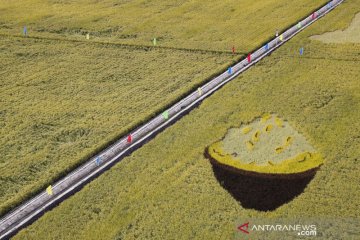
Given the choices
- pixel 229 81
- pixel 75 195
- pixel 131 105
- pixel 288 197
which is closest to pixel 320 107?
pixel 229 81

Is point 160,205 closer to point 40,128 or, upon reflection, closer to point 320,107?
point 40,128

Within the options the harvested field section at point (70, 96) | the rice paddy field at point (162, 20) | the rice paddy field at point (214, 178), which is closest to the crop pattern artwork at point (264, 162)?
the rice paddy field at point (214, 178)

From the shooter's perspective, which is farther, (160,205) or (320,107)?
(320,107)

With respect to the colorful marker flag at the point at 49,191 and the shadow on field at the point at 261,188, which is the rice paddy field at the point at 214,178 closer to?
the shadow on field at the point at 261,188

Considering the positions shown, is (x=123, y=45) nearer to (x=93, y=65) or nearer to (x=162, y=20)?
(x=93, y=65)

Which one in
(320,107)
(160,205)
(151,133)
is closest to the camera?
(160,205)

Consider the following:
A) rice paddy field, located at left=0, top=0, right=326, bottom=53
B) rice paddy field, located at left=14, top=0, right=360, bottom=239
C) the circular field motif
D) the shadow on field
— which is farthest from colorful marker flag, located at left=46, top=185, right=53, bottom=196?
rice paddy field, located at left=0, top=0, right=326, bottom=53

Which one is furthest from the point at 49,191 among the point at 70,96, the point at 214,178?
the point at 70,96

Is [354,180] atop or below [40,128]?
below
